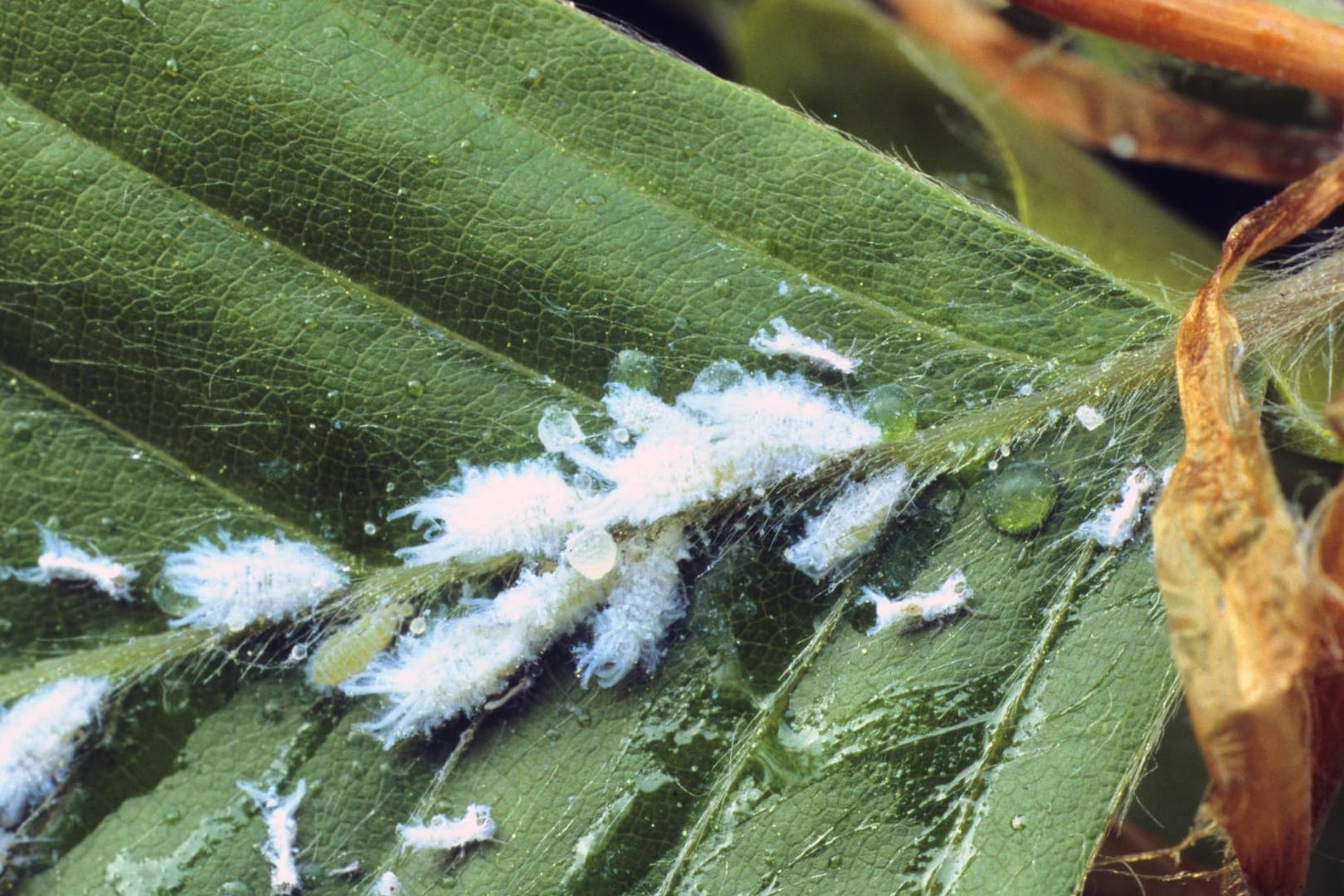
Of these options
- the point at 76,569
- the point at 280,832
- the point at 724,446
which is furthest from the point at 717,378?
the point at 76,569

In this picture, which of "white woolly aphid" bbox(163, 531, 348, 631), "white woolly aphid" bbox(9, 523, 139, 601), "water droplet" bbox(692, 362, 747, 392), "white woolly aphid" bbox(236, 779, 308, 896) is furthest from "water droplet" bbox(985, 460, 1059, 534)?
"white woolly aphid" bbox(9, 523, 139, 601)

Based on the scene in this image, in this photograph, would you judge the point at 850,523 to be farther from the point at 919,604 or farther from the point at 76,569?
the point at 76,569

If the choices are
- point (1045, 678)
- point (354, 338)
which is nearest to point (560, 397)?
point (354, 338)

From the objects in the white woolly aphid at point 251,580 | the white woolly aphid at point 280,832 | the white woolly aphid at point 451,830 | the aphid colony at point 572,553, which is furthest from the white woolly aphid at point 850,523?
the white woolly aphid at point 280,832

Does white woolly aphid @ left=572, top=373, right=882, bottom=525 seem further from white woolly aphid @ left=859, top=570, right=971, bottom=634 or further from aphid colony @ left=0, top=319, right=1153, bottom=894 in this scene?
white woolly aphid @ left=859, top=570, right=971, bottom=634

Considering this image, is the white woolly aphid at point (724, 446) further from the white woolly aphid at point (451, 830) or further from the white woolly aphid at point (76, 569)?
the white woolly aphid at point (76, 569)
